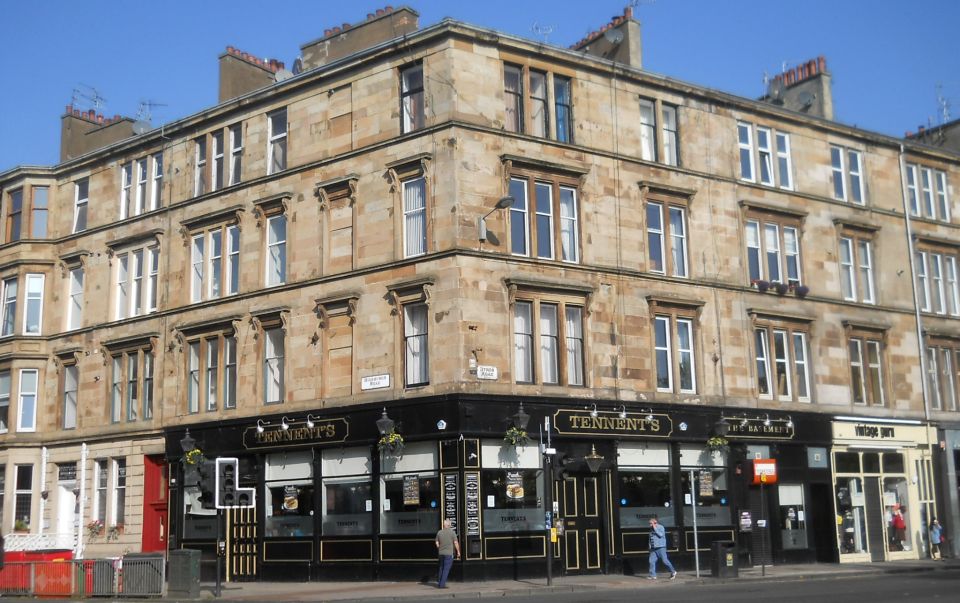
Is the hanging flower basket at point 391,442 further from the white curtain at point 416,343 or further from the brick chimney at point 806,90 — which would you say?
the brick chimney at point 806,90

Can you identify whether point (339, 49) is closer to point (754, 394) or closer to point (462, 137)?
point (462, 137)

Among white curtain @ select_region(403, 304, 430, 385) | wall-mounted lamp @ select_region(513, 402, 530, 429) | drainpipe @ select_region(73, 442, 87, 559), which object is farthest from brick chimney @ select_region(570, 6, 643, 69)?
drainpipe @ select_region(73, 442, 87, 559)

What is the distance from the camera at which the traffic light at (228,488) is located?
2709 centimetres

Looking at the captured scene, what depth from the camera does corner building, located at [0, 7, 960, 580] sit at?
3222 cm

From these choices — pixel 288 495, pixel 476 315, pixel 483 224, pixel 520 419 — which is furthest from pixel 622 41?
pixel 288 495

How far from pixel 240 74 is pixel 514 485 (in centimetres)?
1839

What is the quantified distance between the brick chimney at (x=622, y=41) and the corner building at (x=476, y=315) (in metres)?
0.15

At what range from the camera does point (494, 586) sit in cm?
2895

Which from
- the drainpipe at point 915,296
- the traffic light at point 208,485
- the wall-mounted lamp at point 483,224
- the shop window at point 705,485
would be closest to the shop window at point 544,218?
the wall-mounted lamp at point 483,224

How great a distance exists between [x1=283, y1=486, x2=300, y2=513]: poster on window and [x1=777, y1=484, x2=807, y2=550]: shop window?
15.7m

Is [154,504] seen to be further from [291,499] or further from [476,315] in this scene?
[476,315]

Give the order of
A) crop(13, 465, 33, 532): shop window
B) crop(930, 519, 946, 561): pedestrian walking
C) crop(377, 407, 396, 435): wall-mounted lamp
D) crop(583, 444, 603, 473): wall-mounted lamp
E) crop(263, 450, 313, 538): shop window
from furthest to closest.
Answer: crop(13, 465, 33, 532): shop window, crop(930, 519, 946, 561): pedestrian walking, crop(263, 450, 313, 538): shop window, crop(583, 444, 603, 473): wall-mounted lamp, crop(377, 407, 396, 435): wall-mounted lamp

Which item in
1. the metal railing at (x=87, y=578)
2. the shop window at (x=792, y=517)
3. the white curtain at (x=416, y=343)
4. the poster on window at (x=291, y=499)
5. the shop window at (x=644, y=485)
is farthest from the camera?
the shop window at (x=792, y=517)

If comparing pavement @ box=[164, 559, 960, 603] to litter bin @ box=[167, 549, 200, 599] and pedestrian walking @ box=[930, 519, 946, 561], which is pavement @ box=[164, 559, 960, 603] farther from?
pedestrian walking @ box=[930, 519, 946, 561]
